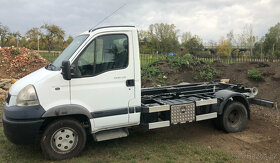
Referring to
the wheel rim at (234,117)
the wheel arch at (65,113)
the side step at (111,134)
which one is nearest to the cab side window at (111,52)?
the wheel arch at (65,113)

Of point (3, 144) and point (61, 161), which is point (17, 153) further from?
point (61, 161)

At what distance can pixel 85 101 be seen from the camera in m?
4.39

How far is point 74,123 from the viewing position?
4.43 meters

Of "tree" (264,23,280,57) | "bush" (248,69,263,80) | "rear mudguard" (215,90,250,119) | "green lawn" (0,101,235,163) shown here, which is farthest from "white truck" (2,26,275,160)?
"tree" (264,23,280,57)

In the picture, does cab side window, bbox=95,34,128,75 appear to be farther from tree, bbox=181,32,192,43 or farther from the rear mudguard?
tree, bbox=181,32,192,43

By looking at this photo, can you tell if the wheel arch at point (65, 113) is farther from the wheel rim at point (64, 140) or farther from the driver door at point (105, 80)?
the wheel rim at point (64, 140)

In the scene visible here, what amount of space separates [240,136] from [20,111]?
4.96 metres

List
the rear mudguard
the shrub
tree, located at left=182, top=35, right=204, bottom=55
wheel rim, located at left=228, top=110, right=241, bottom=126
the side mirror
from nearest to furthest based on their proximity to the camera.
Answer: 1. the side mirror
2. the rear mudguard
3. wheel rim, located at left=228, top=110, right=241, bottom=126
4. the shrub
5. tree, located at left=182, top=35, right=204, bottom=55

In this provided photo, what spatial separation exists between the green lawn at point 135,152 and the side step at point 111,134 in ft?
1.31

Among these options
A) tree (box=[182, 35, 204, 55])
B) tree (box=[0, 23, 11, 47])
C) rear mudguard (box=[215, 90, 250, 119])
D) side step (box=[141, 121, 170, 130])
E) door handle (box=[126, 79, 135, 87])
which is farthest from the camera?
tree (box=[182, 35, 204, 55])

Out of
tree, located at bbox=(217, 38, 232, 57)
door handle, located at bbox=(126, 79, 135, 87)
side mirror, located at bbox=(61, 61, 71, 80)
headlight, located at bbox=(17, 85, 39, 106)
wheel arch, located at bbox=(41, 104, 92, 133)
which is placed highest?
tree, located at bbox=(217, 38, 232, 57)

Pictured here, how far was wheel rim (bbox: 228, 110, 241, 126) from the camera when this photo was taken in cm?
612

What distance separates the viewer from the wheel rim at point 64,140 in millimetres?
4352

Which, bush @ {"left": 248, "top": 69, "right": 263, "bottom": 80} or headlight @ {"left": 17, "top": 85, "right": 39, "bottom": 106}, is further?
bush @ {"left": 248, "top": 69, "right": 263, "bottom": 80}
